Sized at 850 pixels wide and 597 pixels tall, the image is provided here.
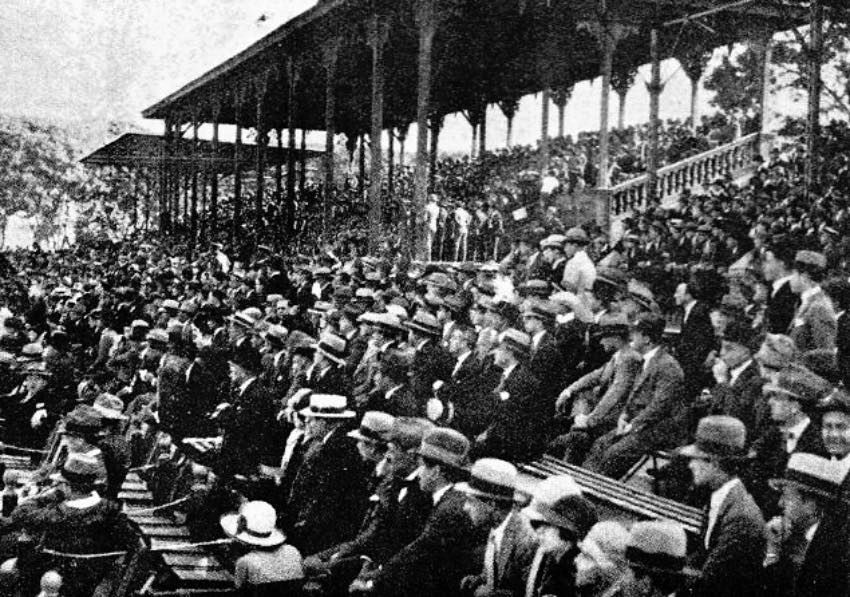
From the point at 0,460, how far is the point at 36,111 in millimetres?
47484

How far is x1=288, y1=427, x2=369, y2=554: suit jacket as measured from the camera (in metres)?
5.51

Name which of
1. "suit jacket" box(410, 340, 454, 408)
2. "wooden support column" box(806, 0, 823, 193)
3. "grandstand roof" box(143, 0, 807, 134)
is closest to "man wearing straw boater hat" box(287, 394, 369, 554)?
"suit jacket" box(410, 340, 454, 408)

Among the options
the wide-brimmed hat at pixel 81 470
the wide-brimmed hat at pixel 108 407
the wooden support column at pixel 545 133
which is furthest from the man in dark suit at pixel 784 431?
the wooden support column at pixel 545 133

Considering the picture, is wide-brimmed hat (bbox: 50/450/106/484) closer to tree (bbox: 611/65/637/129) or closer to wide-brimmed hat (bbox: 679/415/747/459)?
wide-brimmed hat (bbox: 679/415/747/459)

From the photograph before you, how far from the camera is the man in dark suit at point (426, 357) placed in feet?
24.1

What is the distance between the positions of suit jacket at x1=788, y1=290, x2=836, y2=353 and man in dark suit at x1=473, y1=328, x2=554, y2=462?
1.96m

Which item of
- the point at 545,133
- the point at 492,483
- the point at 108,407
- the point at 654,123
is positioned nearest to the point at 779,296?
the point at 492,483

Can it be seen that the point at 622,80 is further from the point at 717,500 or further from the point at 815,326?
the point at 717,500

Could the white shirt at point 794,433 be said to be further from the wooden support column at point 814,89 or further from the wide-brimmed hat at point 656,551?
the wooden support column at point 814,89

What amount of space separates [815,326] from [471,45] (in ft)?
48.0

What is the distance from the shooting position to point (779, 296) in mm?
7766

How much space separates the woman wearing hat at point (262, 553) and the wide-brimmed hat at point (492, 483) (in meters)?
0.93

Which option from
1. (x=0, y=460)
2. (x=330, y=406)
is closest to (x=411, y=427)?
(x=330, y=406)

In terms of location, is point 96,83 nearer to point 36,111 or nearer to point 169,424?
point 36,111
